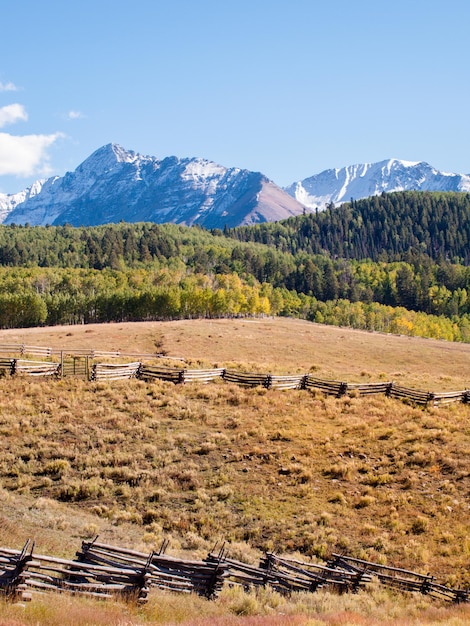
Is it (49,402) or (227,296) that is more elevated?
(227,296)

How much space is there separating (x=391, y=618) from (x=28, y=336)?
82317 millimetres

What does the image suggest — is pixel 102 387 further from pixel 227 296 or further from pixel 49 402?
pixel 227 296

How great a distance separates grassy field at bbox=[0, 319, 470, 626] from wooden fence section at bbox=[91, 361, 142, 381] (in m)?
1.38

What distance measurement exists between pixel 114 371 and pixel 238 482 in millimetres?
18946

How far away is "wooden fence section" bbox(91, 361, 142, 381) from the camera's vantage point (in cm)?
4169

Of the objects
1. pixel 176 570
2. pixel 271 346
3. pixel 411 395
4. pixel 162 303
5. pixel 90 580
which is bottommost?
pixel 176 570

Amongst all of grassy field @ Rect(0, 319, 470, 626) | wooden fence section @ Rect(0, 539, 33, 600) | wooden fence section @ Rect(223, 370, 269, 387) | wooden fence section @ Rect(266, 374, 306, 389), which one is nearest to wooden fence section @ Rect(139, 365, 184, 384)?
grassy field @ Rect(0, 319, 470, 626)

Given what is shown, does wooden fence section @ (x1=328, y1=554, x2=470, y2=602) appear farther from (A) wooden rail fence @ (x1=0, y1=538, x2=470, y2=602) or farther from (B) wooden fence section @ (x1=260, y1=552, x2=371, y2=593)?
(B) wooden fence section @ (x1=260, y1=552, x2=371, y2=593)

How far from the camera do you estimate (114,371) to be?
42531 millimetres

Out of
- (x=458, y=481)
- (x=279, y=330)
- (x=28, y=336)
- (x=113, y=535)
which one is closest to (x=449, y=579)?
(x=458, y=481)

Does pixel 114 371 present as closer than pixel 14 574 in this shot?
No

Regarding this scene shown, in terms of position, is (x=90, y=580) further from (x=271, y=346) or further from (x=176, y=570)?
(x=271, y=346)

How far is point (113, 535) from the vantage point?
2039 centimetres

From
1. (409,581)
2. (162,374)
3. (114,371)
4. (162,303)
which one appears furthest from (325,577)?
(162,303)
